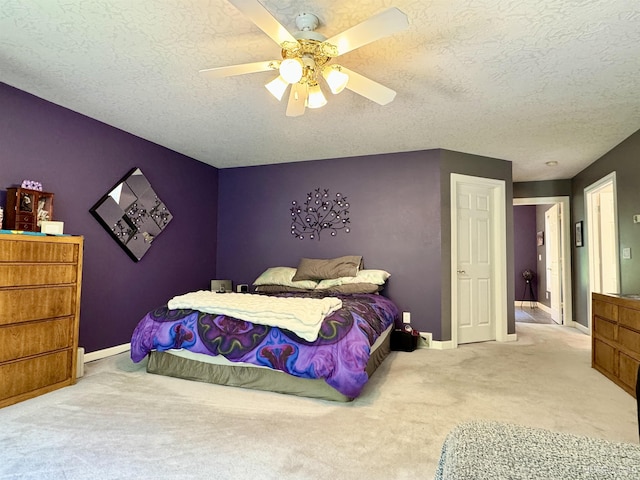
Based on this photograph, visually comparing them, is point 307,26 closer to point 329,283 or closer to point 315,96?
point 315,96

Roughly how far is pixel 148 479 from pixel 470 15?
2759 mm

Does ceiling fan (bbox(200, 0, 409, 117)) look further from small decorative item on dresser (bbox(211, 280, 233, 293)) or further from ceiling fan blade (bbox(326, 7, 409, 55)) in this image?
small decorative item on dresser (bbox(211, 280, 233, 293))

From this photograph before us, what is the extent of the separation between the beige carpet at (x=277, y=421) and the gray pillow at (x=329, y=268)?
130cm

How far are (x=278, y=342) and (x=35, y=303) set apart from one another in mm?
1723

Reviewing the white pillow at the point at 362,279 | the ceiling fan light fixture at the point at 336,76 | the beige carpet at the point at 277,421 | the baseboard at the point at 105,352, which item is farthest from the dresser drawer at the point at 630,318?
the baseboard at the point at 105,352

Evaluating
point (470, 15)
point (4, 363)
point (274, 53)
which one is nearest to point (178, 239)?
point (4, 363)

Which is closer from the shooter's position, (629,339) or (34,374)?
(34,374)

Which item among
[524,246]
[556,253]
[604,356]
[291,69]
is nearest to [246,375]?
[291,69]

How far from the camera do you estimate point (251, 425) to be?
7.12ft

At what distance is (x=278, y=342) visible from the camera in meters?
2.63

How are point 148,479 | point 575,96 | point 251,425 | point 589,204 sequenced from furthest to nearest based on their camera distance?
1. point 589,204
2. point 575,96
3. point 251,425
4. point 148,479

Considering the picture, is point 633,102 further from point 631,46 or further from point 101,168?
point 101,168

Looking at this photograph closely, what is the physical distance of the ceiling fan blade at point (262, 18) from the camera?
61.8 inches

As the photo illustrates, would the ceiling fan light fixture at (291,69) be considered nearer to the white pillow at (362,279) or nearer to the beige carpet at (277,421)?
the beige carpet at (277,421)
